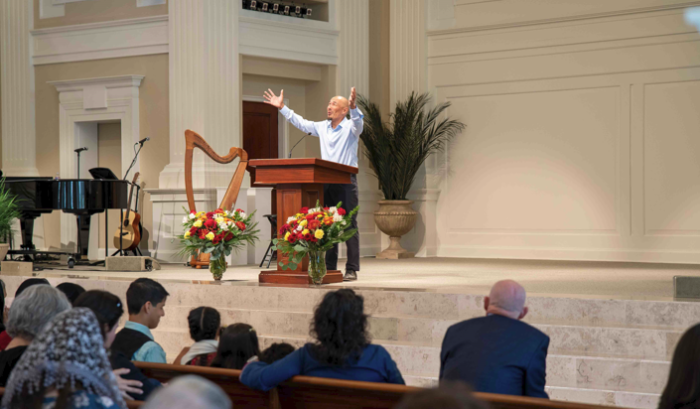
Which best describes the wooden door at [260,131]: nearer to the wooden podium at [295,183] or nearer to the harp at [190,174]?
the harp at [190,174]

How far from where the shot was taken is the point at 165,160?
9.32 m

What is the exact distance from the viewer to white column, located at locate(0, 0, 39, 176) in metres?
10.1

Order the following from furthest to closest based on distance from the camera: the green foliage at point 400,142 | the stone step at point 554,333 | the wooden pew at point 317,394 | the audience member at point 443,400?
the green foliage at point 400,142 < the stone step at point 554,333 < the wooden pew at point 317,394 < the audience member at point 443,400

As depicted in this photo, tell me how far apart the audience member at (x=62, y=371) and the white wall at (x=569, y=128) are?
7944mm

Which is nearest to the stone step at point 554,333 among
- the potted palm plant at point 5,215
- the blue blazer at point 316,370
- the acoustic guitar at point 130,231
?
the blue blazer at point 316,370

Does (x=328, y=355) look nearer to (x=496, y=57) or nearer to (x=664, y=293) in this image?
(x=664, y=293)

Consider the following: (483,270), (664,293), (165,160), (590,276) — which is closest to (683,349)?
(664,293)

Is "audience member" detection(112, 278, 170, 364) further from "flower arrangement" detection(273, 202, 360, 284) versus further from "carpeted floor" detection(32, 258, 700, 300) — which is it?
"carpeted floor" detection(32, 258, 700, 300)

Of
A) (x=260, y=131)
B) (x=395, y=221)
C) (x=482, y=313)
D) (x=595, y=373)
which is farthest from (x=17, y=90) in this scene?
(x=595, y=373)

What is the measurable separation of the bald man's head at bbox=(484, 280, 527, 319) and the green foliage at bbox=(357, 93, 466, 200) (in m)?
6.74

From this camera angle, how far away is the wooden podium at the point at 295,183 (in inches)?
229

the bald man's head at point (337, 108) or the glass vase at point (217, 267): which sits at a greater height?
the bald man's head at point (337, 108)

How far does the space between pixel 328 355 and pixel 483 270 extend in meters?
5.29

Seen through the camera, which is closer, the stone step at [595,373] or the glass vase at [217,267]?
the stone step at [595,373]
